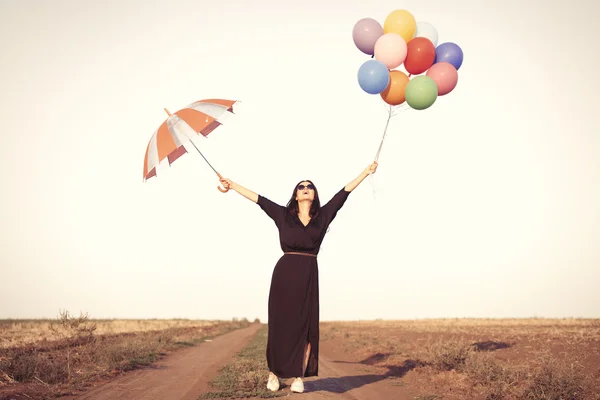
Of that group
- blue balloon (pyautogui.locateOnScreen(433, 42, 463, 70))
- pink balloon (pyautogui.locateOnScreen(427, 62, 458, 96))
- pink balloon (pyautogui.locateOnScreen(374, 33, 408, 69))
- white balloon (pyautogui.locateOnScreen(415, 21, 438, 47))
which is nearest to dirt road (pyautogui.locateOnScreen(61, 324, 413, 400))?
pink balloon (pyautogui.locateOnScreen(427, 62, 458, 96))

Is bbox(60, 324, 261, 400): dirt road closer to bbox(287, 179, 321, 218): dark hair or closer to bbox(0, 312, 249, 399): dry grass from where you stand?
bbox(0, 312, 249, 399): dry grass

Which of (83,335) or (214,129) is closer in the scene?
(214,129)

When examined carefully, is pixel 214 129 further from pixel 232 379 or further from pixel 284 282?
pixel 232 379

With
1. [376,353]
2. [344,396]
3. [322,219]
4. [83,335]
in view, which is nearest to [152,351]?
[83,335]

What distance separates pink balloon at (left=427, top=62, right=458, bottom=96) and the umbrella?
3.31 m

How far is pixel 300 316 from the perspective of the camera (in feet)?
22.5

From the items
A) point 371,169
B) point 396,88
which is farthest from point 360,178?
point 396,88

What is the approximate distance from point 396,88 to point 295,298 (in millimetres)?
3892

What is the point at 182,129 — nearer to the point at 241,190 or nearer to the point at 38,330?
the point at 241,190

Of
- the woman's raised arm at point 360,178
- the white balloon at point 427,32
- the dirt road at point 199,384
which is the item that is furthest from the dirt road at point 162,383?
the white balloon at point 427,32

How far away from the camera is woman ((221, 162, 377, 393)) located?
6.80 meters

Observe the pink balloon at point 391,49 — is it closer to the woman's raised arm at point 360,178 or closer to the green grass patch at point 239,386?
the woman's raised arm at point 360,178

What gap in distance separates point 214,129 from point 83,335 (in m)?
9.17

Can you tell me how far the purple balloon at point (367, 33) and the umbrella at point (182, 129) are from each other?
2.62 metres
